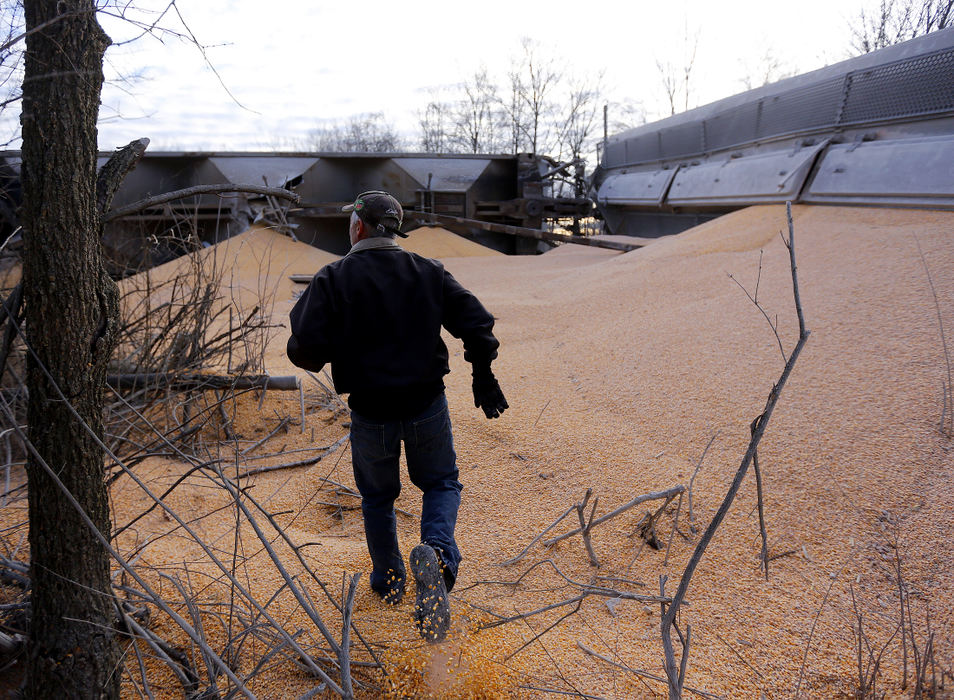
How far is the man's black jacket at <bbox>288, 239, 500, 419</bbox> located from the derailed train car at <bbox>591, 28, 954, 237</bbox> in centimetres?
436

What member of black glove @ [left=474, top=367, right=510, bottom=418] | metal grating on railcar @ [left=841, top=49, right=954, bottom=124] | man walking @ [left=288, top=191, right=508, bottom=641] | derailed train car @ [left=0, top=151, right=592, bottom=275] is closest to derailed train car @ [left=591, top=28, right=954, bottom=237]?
metal grating on railcar @ [left=841, top=49, right=954, bottom=124]

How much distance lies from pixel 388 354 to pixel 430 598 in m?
0.85

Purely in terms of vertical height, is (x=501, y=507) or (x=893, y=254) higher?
(x=893, y=254)

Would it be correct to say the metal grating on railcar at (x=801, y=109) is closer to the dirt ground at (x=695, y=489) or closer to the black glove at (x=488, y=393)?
the dirt ground at (x=695, y=489)

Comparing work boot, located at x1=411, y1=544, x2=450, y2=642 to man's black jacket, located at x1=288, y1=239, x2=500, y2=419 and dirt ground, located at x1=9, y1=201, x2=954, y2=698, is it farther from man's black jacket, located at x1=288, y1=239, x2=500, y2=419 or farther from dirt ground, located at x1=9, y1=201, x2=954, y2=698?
man's black jacket, located at x1=288, y1=239, x2=500, y2=419

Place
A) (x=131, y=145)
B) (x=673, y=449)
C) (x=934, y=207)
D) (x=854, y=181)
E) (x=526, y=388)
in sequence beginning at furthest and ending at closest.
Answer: (x=854, y=181), (x=934, y=207), (x=526, y=388), (x=673, y=449), (x=131, y=145)

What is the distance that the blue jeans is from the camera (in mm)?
2551

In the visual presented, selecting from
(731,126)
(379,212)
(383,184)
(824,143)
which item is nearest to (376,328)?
(379,212)

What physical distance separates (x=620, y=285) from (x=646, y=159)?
23.0ft

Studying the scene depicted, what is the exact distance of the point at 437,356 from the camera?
8.50ft

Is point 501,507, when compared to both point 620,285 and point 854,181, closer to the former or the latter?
point 620,285

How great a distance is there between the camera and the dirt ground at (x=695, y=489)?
2.17 meters

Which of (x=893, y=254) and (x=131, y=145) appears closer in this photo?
(x=131, y=145)

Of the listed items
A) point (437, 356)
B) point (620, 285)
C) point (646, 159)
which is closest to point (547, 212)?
point (646, 159)
